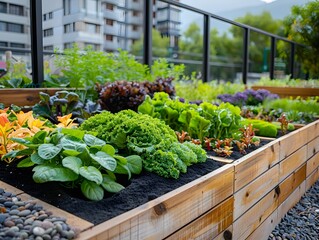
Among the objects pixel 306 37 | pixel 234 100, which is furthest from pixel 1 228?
pixel 306 37

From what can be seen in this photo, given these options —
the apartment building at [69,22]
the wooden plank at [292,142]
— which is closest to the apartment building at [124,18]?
the apartment building at [69,22]

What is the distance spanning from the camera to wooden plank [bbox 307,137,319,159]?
320cm

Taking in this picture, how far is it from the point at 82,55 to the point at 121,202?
2.44m

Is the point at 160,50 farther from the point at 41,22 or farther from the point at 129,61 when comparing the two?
the point at 41,22

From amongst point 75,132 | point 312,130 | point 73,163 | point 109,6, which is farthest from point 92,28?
point 73,163

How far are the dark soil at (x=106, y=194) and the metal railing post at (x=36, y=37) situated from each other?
5.08ft

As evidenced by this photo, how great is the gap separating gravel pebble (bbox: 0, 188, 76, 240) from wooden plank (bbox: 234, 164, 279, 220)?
1022mm

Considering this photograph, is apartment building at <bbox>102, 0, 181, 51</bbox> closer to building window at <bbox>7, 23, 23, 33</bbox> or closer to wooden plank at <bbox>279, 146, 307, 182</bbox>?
building window at <bbox>7, 23, 23, 33</bbox>

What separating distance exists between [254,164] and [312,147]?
1.51 metres

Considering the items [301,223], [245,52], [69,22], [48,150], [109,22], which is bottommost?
[301,223]

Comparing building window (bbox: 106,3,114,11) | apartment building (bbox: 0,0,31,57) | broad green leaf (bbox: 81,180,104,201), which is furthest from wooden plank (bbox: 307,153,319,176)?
building window (bbox: 106,3,114,11)

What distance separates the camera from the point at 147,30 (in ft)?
13.9

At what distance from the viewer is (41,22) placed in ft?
10.0

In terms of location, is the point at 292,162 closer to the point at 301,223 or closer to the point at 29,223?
the point at 301,223
